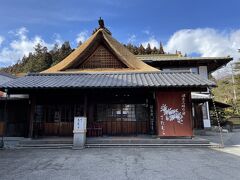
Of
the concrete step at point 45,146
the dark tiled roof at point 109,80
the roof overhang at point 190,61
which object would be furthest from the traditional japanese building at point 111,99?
the roof overhang at point 190,61

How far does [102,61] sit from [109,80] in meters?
3.10

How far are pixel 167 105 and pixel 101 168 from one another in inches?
222

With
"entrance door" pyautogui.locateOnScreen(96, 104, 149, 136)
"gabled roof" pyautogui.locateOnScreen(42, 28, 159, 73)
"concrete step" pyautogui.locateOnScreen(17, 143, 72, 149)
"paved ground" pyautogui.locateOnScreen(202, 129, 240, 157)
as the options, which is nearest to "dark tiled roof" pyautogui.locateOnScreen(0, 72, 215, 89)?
"gabled roof" pyautogui.locateOnScreen(42, 28, 159, 73)

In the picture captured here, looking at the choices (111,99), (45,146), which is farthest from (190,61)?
(45,146)

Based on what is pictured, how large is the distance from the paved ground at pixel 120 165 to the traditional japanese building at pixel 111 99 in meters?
2.74

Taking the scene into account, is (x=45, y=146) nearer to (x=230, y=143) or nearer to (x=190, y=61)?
(x=230, y=143)

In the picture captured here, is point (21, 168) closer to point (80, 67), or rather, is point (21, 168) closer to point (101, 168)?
point (101, 168)

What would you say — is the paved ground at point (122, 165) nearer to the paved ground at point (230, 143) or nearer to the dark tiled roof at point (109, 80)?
the paved ground at point (230, 143)

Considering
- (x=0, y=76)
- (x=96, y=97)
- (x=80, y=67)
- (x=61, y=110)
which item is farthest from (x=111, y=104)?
(x=0, y=76)

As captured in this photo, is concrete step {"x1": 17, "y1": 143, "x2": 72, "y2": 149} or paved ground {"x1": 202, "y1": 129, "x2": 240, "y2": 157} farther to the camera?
concrete step {"x1": 17, "y1": 143, "x2": 72, "y2": 149}

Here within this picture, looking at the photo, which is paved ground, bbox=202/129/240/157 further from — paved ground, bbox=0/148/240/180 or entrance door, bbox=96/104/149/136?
entrance door, bbox=96/104/149/136

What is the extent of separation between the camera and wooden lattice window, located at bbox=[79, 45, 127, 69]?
46.4 feet

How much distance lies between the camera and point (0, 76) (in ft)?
56.4

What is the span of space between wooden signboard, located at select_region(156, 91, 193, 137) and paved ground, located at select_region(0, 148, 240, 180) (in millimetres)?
1963
